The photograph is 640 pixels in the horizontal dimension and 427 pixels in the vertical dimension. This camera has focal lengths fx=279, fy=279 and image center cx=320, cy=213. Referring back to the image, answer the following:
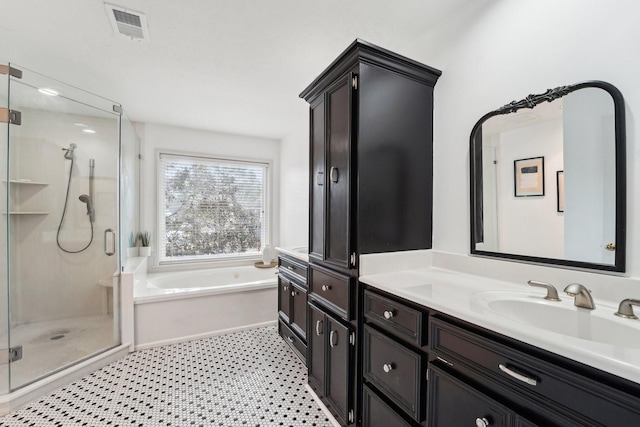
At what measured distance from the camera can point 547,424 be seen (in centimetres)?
74

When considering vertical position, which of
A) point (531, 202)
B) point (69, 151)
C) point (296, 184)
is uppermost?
point (69, 151)

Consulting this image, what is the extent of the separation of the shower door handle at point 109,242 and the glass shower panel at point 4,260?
0.66m

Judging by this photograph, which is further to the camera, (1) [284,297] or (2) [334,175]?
(1) [284,297]

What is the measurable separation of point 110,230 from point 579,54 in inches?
142

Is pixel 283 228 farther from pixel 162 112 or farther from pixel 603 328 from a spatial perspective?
pixel 603 328

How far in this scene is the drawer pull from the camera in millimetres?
762

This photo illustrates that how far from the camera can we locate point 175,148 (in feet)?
12.0

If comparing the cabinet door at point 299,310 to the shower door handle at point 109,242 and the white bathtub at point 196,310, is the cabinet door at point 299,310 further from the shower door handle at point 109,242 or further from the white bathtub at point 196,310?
the shower door handle at point 109,242

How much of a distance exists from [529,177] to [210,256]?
12.1 ft

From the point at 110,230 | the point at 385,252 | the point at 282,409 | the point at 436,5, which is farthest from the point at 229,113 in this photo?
the point at 282,409

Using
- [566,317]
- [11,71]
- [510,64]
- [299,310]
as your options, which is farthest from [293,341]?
[11,71]

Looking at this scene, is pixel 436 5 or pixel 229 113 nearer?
pixel 436 5

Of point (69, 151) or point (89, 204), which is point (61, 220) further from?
point (69, 151)

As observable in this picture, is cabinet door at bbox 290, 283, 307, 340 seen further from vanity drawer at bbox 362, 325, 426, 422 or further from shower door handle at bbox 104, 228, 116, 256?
shower door handle at bbox 104, 228, 116, 256
